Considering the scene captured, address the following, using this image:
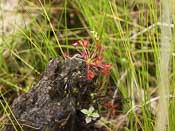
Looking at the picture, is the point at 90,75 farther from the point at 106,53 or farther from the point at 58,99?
the point at 106,53

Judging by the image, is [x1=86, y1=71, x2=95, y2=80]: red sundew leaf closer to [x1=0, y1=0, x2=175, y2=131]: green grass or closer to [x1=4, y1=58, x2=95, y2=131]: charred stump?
[x1=4, y1=58, x2=95, y2=131]: charred stump

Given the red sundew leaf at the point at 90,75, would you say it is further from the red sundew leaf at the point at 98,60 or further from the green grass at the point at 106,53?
the green grass at the point at 106,53

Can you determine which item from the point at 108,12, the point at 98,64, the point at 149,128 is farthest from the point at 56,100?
the point at 108,12

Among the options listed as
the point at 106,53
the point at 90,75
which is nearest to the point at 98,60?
the point at 90,75

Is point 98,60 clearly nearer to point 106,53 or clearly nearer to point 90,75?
point 90,75

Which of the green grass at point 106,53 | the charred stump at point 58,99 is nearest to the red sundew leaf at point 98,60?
the charred stump at point 58,99

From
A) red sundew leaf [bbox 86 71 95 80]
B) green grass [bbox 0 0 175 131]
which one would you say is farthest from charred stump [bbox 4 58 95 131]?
green grass [bbox 0 0 175 131]

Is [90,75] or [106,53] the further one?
[106,53]

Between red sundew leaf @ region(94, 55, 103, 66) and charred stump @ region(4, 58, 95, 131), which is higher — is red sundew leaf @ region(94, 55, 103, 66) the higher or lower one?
the higher one

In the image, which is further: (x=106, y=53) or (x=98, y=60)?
(x=106, y=53)
